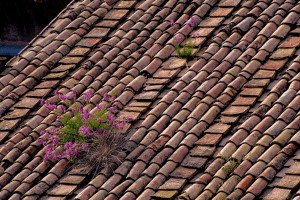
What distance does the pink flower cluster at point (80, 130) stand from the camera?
5250mm

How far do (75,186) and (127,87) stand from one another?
157 cm

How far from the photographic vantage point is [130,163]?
195 inches

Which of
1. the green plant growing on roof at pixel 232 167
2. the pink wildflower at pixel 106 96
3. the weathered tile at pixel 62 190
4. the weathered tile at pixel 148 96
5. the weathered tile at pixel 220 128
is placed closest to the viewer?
the green plant growing on roof at pixel 232 167

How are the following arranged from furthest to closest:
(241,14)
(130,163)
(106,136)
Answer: (241,14) → (106,136) → (130,163)

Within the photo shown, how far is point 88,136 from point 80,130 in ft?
0.47

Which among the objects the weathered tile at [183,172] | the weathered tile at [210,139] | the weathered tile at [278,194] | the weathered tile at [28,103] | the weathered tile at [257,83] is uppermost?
the weathered tile at [28,103]

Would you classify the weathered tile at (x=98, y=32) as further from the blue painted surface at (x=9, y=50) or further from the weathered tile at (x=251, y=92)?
the blue painted surface at (x=9, y=50)

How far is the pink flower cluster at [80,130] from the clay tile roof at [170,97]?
0.17 m

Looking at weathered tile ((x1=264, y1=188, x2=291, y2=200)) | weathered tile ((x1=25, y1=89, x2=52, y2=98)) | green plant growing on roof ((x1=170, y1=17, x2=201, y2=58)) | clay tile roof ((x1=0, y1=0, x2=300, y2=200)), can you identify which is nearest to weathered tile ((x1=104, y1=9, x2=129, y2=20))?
clay tile roof ((x1=0, y1=0, x2=300, y2=200))

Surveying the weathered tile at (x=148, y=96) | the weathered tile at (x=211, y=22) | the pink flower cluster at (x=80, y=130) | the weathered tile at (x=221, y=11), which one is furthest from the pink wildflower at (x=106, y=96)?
the weathered tile at (x=221, y=11)

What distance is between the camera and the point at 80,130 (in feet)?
17.1

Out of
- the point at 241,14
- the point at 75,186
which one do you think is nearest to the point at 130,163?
the point at 75,186

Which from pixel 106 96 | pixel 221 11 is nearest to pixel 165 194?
pixel 106 96

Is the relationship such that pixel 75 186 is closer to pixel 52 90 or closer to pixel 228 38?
pixel 52 90
